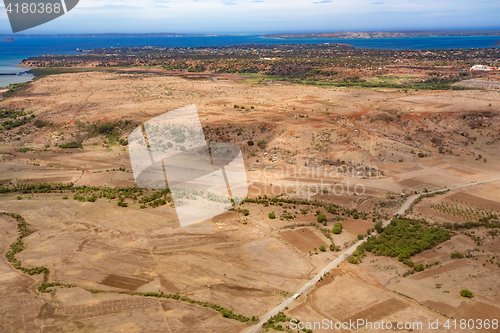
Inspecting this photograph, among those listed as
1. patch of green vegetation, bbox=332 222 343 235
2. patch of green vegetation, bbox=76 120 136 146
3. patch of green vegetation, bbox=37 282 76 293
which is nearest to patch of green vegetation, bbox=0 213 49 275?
patch of green vegetation, bbox=37 282 76 293

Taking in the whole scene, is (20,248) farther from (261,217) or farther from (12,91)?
(12,91)

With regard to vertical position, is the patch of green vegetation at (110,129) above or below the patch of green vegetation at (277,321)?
above

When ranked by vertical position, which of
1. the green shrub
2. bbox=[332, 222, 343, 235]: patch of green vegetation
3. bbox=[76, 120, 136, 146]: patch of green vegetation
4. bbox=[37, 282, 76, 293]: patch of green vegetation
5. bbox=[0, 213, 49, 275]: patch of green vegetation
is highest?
bbox=[76, 120, 136, 146]: patch of green vegetation

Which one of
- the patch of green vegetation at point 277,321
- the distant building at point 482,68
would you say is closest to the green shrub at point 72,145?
the patch of green vegetation at point 277,321

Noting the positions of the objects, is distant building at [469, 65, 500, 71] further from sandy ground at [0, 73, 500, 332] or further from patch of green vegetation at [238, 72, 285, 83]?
patch of green vegetation at [238, 72, 285, 83]

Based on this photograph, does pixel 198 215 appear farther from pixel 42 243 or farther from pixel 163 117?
pixel 163 117

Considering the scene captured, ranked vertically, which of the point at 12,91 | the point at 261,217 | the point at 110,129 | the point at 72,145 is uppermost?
the point at 12,91

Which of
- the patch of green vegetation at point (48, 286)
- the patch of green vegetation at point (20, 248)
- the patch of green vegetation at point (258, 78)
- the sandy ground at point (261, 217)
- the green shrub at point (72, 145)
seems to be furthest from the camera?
the patch of green vegetation at point (258, 78)

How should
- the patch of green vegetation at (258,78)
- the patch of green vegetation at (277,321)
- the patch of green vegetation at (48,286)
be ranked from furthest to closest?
the patch of green vegetation at (258,78)
the patch of green vegetation at (48,286)
the patch of green vegetation at (277,321)

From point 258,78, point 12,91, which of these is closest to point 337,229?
point 258,78

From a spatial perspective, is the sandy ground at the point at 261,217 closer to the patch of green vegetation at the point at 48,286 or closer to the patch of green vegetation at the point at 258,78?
the patch of green vegetation at the point at 48,286

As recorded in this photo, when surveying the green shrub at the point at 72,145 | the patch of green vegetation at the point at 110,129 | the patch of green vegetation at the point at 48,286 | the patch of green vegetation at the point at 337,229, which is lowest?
the patch of green vegetation at the point at 337,229

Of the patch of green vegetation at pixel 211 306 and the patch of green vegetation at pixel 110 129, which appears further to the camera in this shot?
the patch of green vegetation at pixel 110 129
